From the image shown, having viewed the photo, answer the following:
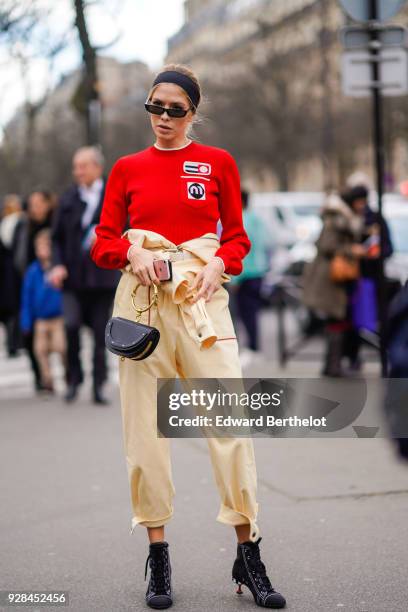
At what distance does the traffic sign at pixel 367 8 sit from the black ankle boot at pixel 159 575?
521 cm

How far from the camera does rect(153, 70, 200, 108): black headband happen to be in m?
4.19

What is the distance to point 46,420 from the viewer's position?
28.6ft

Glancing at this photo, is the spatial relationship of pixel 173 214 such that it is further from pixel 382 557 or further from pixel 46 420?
pixel 46 420

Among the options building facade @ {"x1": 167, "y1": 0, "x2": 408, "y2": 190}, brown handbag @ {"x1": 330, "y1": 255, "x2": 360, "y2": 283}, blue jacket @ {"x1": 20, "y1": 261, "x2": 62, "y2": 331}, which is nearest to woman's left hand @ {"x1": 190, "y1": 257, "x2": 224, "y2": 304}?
blue jacket @ {"x1": 20, "y1": 261, "x2": 62, "y2": 331}

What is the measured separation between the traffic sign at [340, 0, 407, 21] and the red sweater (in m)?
4.47

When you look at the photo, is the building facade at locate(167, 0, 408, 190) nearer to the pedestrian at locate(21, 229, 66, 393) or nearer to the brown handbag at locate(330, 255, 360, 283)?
the brown handbag at locate(330, 255, 360, 283)

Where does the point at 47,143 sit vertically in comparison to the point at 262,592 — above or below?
above

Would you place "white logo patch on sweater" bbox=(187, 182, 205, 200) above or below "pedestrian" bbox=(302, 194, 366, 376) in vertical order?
above

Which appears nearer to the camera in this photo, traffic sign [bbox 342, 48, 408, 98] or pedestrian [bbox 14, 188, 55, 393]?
traffic sign [bbox 342, 48, 408, 98]

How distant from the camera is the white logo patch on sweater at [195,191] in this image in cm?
414

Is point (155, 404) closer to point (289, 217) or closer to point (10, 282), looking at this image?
point (10, 282)

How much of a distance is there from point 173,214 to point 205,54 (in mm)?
85214

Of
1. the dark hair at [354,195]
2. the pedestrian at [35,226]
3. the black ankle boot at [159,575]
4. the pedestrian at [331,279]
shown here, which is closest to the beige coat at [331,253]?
the pedestrian at [331,279]

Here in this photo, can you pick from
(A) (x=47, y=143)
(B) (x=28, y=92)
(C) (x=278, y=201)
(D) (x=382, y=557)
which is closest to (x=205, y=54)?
(A) (x=47, y=143)
